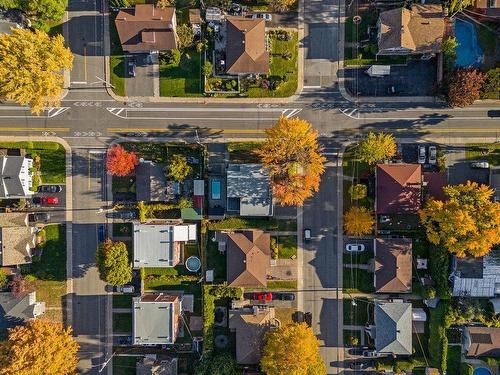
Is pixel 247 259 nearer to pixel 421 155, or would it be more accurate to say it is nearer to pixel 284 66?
pixel 284 66

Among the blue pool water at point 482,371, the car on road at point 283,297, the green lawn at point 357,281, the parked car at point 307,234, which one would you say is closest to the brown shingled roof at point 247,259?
the car on road at point 283,297

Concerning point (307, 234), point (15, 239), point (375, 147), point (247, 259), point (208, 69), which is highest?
point (208, 69)

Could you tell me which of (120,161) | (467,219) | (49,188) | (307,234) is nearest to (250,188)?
(307,234)

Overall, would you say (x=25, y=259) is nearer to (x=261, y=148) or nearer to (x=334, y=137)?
(x=261, y=148)

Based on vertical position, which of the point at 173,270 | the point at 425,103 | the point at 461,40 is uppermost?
the point at 461,40

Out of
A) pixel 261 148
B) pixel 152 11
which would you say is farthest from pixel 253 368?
pixel 152 11

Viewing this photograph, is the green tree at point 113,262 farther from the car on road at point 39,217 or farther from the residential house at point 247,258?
the residential house at point 247,258
